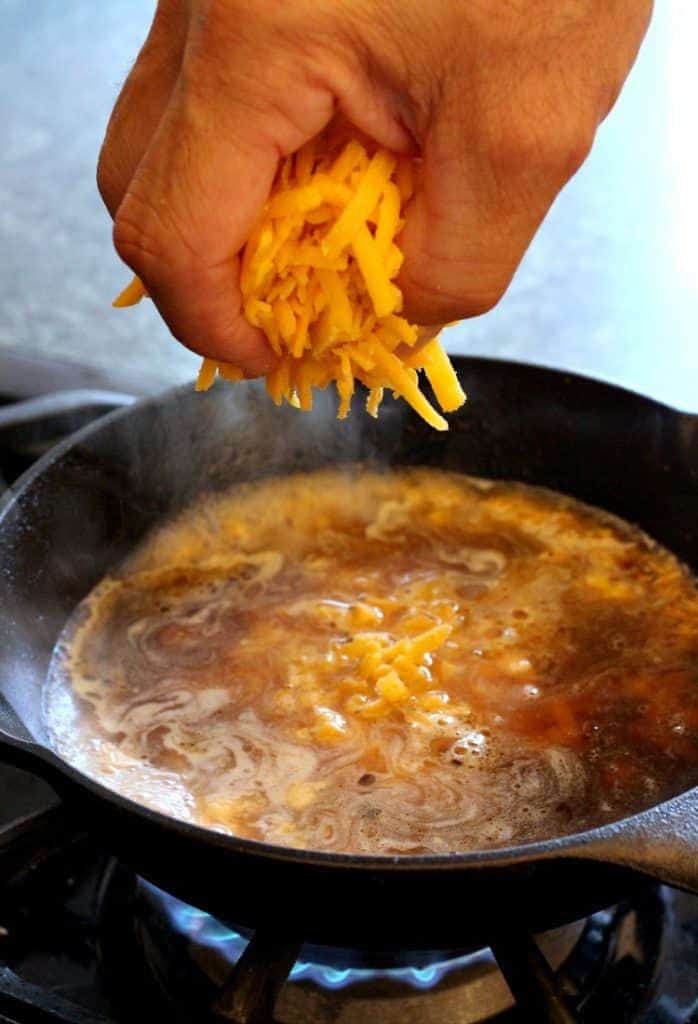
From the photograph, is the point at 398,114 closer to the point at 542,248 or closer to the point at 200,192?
the point at 200,192

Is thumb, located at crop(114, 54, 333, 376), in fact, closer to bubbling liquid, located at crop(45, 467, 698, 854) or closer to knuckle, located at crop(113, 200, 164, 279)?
knuckle, located at crop(113, 200, 164, 279)

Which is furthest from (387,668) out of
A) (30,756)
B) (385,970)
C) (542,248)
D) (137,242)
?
(542,248)

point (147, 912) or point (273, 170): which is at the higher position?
point (273, 170)

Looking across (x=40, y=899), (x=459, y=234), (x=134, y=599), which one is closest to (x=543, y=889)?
(x=459, y=234)

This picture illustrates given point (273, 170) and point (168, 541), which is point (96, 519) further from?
point (273, 170)

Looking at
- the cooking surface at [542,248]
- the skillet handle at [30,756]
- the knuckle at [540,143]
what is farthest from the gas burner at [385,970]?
the cooking surface at [542,248]

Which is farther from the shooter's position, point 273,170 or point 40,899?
point 40,899

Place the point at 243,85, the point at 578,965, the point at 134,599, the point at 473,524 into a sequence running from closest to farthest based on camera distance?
the point at 243,85
the point at 578,965
the point at 134,599
the point at 473,524
